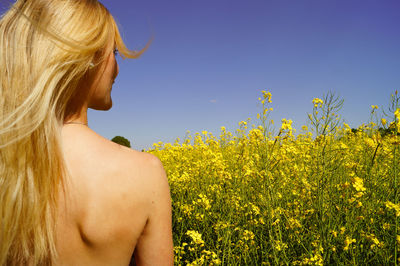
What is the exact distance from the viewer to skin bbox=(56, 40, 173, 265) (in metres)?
0.76

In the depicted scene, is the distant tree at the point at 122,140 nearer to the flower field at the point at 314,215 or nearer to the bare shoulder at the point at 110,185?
the flower field at the point at 314,215

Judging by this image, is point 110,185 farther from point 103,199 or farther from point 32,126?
point 32,126

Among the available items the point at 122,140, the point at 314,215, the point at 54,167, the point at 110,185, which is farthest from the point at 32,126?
the point at 122,140

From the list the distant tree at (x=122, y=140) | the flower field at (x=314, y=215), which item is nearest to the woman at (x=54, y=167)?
the flower field at (x=314, y=215)

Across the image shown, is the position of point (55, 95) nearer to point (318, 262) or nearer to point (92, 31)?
point (92, 31)

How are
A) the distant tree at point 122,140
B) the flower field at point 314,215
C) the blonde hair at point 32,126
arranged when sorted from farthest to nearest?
the distant tree at point 122,140, the flower field at point 314,215, the blonde hair at point 32,126

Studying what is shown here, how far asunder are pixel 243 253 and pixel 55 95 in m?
1.98

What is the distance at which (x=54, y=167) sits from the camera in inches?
29.5

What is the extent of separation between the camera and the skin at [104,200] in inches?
29.7

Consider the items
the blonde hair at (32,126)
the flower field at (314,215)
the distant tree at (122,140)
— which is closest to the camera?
the blonde hair at (32,126)

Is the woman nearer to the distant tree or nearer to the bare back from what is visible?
the bare back

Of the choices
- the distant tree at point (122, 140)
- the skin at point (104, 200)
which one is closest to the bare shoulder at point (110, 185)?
the skin at point (104, 200)

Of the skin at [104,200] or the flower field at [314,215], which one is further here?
the flower field at [314,215]

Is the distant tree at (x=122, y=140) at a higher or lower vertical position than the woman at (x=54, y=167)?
higher
